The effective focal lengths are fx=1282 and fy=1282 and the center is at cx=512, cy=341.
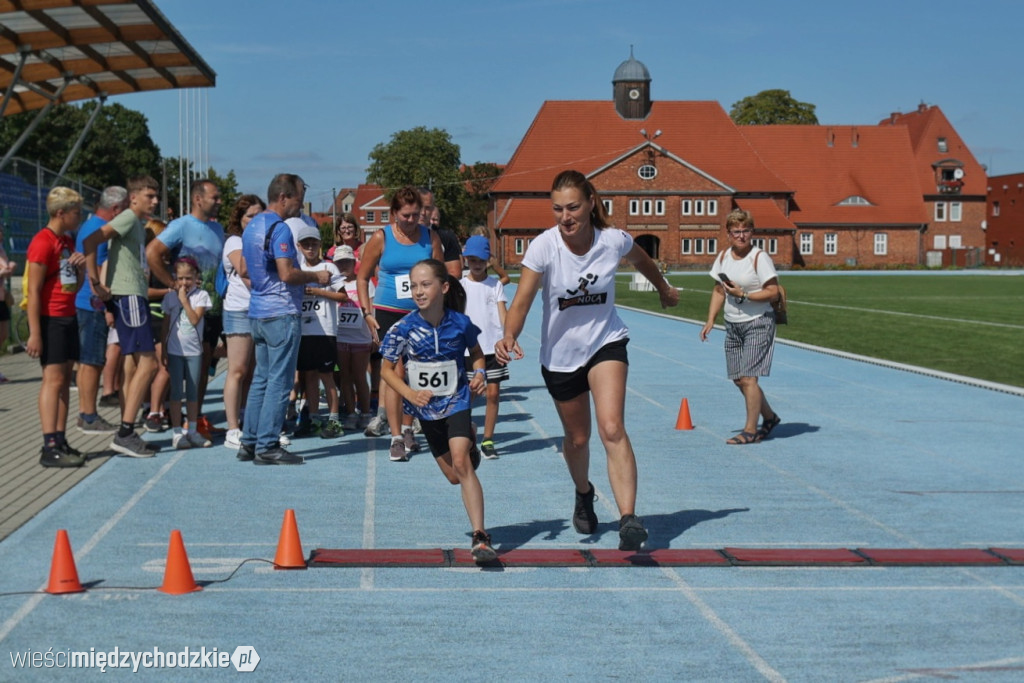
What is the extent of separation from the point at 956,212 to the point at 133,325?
104 m

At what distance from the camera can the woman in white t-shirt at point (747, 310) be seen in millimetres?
10688

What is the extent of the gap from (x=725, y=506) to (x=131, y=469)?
14.2 ft

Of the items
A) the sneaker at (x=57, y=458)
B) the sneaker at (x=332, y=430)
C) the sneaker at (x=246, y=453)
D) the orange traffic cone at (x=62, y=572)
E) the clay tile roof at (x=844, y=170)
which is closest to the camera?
the orange traffic cone at (x=62, y=572)

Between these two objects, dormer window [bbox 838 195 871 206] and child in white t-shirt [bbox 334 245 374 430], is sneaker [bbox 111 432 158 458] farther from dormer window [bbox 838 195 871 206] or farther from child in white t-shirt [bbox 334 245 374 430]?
dormer window [bbox 838 195 871 206]

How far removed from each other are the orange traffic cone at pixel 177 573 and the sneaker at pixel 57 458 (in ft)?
12.2

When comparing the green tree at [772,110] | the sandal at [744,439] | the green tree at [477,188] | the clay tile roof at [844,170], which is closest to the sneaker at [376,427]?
the sandal at [744,439]

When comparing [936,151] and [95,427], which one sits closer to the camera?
[95,427]

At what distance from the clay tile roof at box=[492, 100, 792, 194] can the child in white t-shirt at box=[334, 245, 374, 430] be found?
268ft

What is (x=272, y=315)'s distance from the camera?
9.74m

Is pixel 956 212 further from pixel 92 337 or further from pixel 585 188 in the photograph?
pixel 585 188

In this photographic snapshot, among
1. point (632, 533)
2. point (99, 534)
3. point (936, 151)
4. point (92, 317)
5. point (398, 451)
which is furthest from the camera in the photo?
point (936, 151)

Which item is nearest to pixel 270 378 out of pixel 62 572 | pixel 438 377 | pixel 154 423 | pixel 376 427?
pixel 376 427

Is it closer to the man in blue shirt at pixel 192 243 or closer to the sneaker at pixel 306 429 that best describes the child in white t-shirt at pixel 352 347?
the sneaker at pixel 306 429

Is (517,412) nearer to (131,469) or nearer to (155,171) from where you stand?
(131,469)
